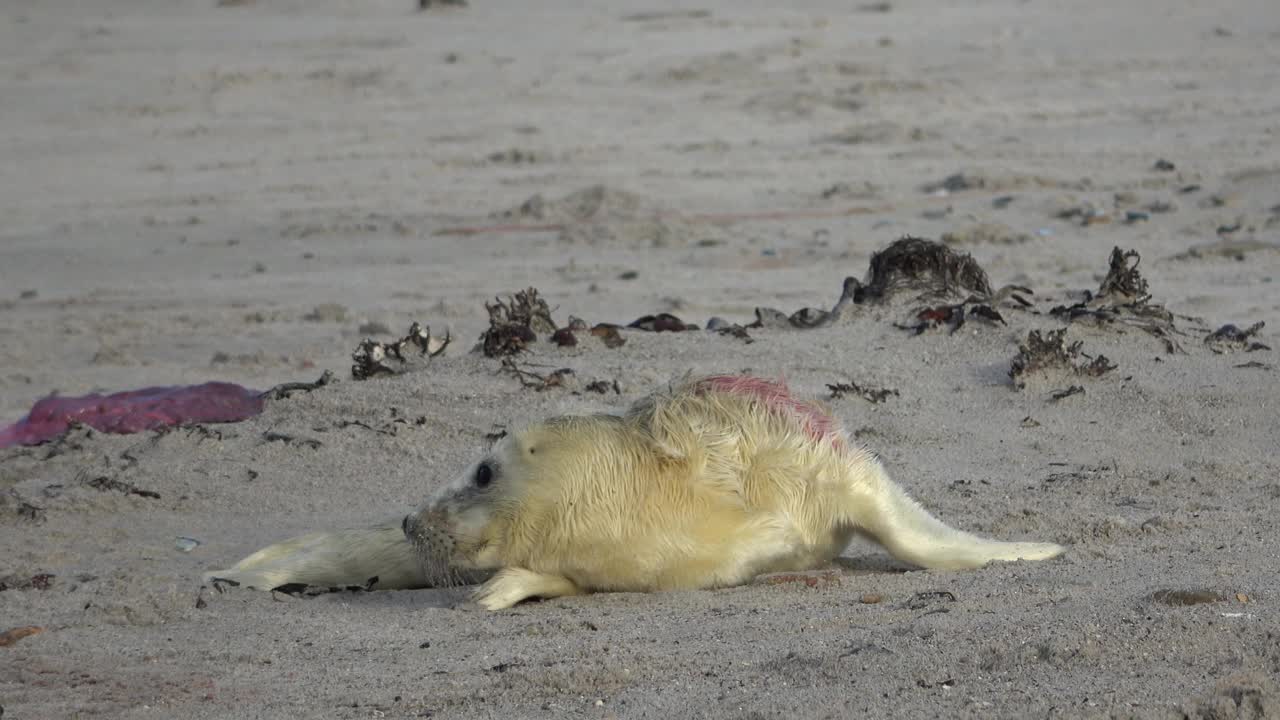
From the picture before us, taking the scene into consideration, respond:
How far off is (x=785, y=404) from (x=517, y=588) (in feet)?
2.65

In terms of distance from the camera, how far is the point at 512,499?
13.2 ft

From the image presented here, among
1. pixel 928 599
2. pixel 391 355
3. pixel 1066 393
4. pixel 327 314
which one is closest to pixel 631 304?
pixel 327 314

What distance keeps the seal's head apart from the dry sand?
0.18 metres

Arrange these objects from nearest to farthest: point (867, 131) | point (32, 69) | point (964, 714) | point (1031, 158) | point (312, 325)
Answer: point (964, 714)
point (312, 325)
point (1031, 158)
point (867, 131)
point (32, 69)

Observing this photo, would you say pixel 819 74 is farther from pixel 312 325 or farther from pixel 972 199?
pixel 312 325

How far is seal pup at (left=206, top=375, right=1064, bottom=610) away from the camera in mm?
3957

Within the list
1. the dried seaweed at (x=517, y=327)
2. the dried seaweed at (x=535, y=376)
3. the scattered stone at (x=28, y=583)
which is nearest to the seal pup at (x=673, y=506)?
the scattered stone at (x=28, y=583)

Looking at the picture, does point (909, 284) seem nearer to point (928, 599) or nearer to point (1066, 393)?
point (1066, 393)

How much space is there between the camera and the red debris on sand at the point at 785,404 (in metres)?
4.08

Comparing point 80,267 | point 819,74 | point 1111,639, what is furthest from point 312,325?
point 819,74

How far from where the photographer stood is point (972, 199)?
11688 mm

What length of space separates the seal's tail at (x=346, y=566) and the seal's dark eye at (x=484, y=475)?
371mm

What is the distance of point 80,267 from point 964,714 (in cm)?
896

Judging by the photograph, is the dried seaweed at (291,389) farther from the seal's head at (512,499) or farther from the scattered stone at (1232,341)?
the scattered stone at (1232,341)
